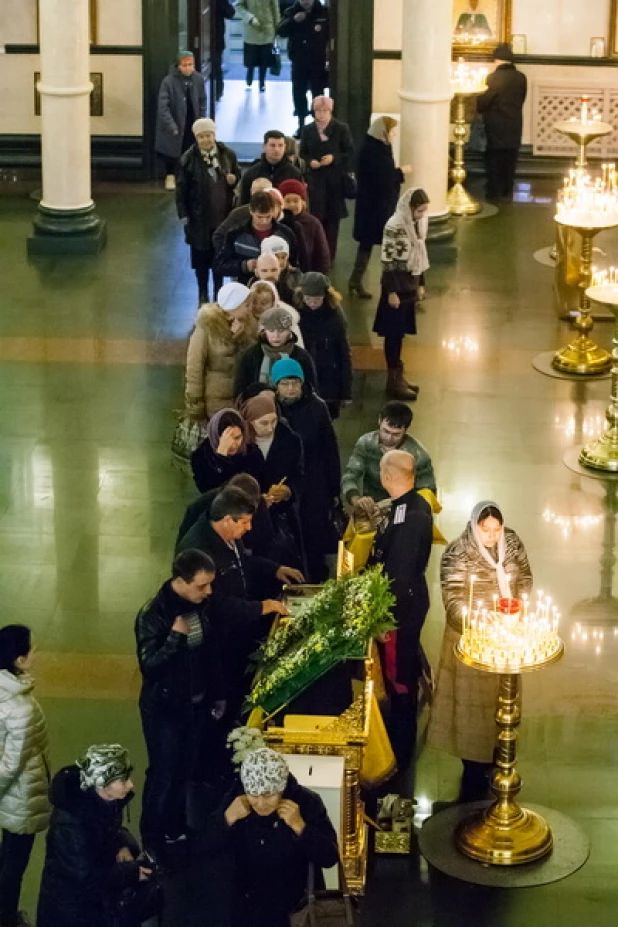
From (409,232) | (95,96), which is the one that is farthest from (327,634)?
(95,96)

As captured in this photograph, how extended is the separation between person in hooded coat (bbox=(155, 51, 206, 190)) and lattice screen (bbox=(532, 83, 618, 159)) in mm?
3870

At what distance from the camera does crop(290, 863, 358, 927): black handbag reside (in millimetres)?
7215

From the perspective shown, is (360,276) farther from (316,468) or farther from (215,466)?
(215,466)

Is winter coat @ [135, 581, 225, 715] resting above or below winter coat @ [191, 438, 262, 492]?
below

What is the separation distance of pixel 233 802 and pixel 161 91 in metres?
14.3

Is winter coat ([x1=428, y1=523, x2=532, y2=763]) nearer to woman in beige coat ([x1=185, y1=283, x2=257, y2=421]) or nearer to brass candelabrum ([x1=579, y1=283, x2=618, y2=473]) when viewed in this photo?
woman in beige coat ([x1=185, y1=283, x2=257, y2=421])

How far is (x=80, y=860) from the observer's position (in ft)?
23.3

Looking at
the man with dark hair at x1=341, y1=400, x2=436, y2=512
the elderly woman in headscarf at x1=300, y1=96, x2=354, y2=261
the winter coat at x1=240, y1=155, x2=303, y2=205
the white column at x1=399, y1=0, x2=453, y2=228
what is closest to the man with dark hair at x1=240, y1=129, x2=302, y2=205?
the winter coat at x1=240, y1=155, x2=303, y2=205

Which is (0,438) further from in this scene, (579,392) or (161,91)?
(161,91)

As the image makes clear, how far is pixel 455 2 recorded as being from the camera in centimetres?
2153

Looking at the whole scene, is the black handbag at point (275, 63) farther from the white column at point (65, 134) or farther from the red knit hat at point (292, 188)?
the red knit hat at point (292, 188)

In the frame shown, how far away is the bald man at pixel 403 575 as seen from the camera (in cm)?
930

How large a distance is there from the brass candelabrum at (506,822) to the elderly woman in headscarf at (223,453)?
2.04 m

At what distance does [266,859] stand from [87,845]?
25.9 inches
